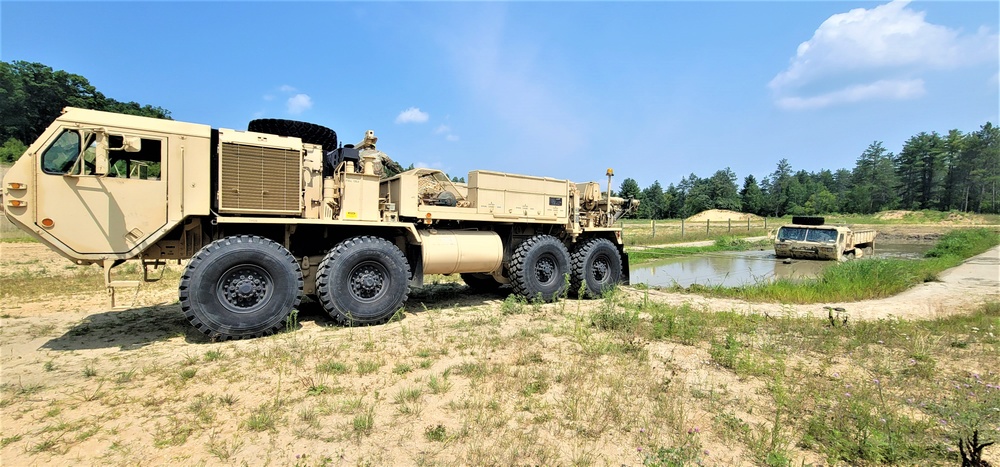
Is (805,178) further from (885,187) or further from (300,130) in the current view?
(300,130)

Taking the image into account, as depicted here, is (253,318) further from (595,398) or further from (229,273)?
(595,398)

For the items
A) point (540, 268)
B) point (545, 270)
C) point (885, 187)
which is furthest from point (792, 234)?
point (885, 187)

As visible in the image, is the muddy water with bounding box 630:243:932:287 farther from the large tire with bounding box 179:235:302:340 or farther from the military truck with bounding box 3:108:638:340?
the large tire with bounding box 179:235:302:340

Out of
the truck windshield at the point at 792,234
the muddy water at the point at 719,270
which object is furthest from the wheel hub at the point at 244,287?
the truck windshield at the point at 792,234

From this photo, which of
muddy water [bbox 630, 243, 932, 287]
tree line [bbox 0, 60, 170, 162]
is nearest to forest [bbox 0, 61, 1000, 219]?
tree line [bbox 0, 60, 170, 162]

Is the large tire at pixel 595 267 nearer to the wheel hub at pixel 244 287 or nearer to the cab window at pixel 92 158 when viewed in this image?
the wheel hub at pixel 244 287

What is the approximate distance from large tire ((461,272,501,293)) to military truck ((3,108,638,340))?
2.04m

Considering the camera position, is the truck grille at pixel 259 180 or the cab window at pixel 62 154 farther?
the truck grille at pixel 259 180

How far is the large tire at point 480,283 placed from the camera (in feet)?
35.0

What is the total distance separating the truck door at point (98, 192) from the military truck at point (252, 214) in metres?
0.01

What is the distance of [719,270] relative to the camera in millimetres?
16422

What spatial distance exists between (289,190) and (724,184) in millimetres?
107372

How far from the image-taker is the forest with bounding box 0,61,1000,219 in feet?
160

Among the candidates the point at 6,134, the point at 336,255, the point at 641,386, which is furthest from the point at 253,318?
the point at 6,134
